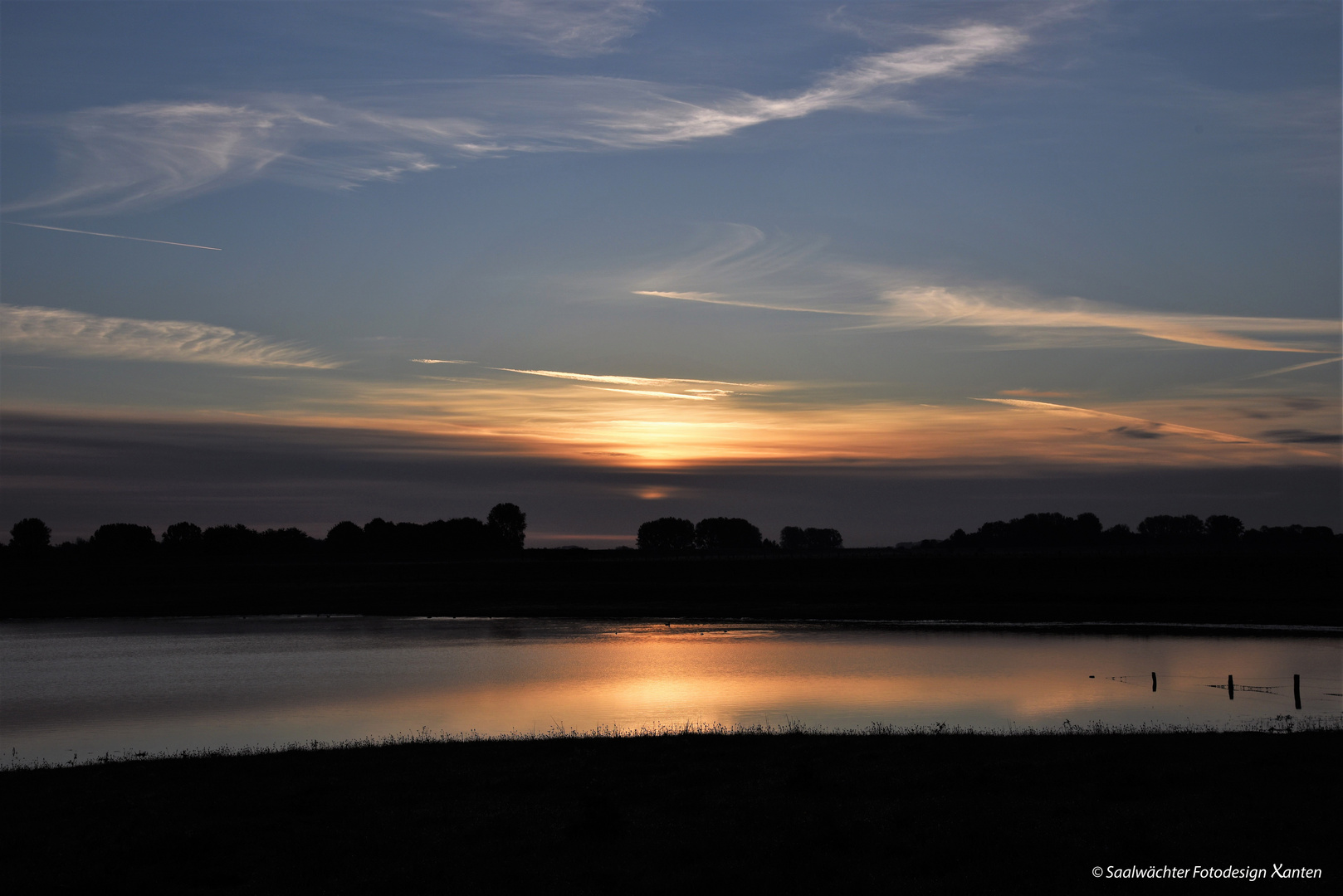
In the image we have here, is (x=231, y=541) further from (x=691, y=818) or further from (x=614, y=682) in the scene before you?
(x=691, y=818)

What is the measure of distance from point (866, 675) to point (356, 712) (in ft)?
71.5

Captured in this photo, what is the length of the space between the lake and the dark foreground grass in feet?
30.6

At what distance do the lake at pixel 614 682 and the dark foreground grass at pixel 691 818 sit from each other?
933 cm

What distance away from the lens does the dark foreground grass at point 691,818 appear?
Answer: 13.8 m

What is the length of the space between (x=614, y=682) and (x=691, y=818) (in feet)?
89.9

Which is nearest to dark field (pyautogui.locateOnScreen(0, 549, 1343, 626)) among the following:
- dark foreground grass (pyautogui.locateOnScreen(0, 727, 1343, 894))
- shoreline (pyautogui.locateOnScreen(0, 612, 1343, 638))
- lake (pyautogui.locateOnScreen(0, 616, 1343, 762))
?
shoreline (pyautogui.locateOnScreen(0, 612, 1343, 638))

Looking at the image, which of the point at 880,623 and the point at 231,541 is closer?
the point at 880,623

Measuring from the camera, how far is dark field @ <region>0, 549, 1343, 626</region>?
268 ft

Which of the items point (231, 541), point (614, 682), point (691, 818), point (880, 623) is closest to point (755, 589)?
point (880, 623)

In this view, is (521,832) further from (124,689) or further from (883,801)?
(124,689)

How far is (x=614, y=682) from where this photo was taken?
43719 millimetres

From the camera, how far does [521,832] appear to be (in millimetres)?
16062

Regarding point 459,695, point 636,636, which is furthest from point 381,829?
point 636,636

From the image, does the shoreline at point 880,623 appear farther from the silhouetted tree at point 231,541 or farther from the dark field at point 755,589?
the silhouetted tree at point 231,541
